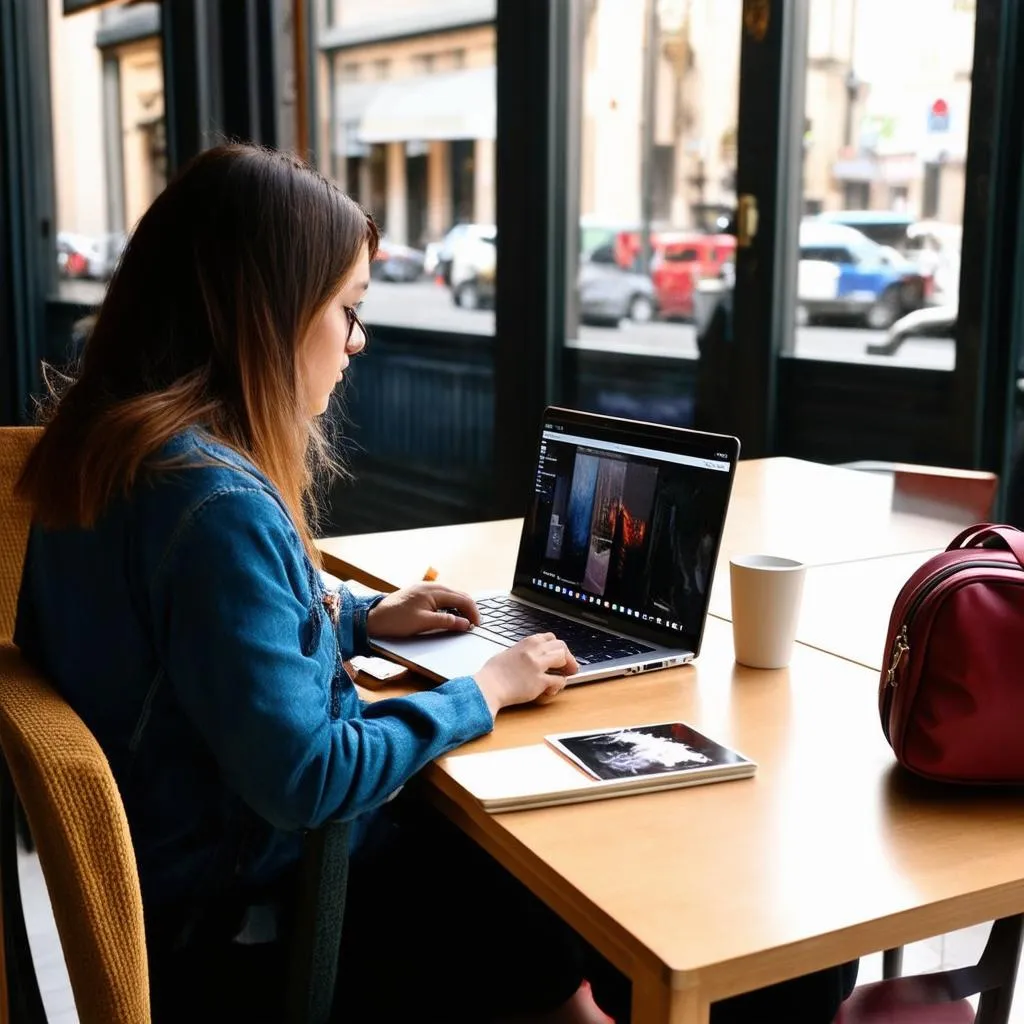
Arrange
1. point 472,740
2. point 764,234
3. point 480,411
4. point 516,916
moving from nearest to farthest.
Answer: point 472,740
point 516,916
point 764,234
point 480,411

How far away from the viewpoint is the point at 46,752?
89cm

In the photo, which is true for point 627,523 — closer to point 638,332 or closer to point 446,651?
point 446,651

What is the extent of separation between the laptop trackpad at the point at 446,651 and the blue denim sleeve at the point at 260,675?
232mm

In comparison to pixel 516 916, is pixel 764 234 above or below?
above

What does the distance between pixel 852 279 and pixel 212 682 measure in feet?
7.10

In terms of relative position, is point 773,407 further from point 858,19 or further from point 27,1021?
point 27,1021

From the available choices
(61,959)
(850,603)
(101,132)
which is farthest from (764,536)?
(101,132)

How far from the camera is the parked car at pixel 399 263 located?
4.10 metres

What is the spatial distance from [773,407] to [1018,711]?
2065 millimetres

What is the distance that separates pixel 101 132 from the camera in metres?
5.54

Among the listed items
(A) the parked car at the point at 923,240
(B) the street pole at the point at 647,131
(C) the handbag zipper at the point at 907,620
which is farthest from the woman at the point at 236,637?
(B) the street pole at the point at 647,131

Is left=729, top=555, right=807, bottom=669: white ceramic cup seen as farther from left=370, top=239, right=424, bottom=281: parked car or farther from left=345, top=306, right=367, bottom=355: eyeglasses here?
left=370, top=239, right=424, bottom=281: parked car

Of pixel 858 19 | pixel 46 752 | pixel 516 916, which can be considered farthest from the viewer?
pixel 858 19

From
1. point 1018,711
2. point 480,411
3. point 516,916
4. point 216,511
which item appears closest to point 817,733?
point 1018,711
